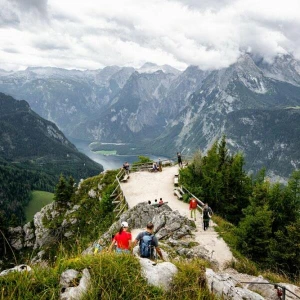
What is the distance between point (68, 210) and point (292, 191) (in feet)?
90.0

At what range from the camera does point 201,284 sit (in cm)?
662

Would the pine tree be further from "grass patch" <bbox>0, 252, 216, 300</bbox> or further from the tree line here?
"grass patch" <bbox>0, 252, 216, 300</bbox>

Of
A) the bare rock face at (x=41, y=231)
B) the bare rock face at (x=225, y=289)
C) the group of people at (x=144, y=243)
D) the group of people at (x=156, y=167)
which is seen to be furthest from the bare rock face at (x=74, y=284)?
the group of people at (x=156, y=167)

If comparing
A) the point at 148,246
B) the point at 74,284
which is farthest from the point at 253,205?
the point at 74,284

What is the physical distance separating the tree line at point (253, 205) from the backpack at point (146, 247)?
11.2 metres

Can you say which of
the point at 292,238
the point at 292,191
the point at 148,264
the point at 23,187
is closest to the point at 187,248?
the point at 292,238

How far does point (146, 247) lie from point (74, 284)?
378 cm

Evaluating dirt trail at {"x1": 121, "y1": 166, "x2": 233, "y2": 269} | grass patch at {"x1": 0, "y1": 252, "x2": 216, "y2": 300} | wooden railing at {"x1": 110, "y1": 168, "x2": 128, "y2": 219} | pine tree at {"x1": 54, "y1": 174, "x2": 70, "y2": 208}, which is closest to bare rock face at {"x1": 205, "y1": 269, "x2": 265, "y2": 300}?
grass patch at {"x1": 0, "y1": 252, "x2": 216, "y2": 300}

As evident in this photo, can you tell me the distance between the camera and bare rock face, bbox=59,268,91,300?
5820mm

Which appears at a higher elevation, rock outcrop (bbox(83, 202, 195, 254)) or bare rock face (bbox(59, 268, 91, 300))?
bare rock face (bbox(59, 268, 91, 300))

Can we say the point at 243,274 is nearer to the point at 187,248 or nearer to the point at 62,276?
the point at 187,248

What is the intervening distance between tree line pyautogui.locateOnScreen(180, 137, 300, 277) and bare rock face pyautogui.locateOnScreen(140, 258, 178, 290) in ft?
42.4

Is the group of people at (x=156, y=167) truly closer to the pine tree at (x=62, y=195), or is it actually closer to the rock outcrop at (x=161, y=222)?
the pine tree at (x=62, y=195)

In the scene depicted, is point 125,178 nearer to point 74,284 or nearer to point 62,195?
point 62,195
